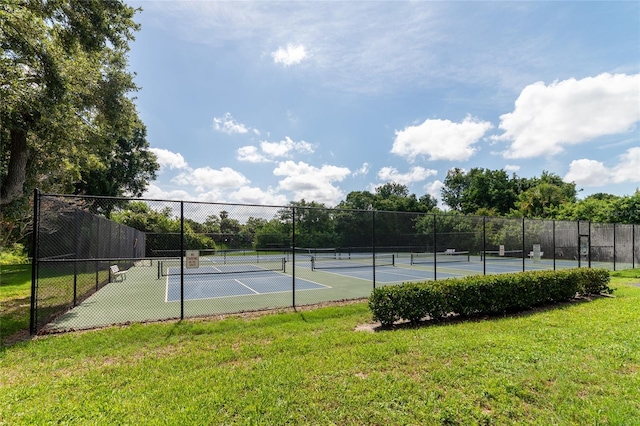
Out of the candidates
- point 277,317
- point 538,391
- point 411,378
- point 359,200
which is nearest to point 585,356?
point 538,391

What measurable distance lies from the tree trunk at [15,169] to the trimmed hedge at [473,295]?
841 cm

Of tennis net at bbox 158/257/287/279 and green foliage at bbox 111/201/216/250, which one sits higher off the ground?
green foliage at bbox 111/201/216/250

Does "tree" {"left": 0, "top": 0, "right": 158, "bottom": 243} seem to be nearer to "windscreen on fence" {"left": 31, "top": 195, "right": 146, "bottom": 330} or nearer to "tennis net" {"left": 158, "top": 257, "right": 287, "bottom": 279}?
"windscreen on fence" {"left": 31, "top": 195, "right": 146, "bottom": 330}

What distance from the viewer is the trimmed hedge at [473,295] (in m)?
5.83

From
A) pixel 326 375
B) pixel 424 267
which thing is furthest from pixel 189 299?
pixel 424 267

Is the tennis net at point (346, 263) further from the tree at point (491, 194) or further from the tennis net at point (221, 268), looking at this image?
the tree at point (491, 194)

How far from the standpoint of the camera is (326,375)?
3582 mm

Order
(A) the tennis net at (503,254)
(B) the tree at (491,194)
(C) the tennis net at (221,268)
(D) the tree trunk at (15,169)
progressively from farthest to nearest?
(B) the tree at (491,194) → (C) the tennis net at (221,268) → (A) the tennis net at (503,254) → (D) the tree trunk at (15,169)

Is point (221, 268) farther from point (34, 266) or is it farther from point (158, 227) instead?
point (34, 266)

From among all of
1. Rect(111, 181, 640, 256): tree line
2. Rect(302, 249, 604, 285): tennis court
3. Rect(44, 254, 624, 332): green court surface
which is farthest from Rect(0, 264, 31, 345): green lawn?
Rect(302, 249, 604, 285): tennis court

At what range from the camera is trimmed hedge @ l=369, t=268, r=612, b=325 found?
5832 millimetres

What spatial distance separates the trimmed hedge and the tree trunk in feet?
27.6

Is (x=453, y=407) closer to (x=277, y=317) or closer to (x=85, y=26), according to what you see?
(x=277, y=317)

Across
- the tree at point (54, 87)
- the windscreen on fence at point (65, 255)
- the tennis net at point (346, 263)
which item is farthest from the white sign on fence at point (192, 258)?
the tennis net at point (346, 263)
